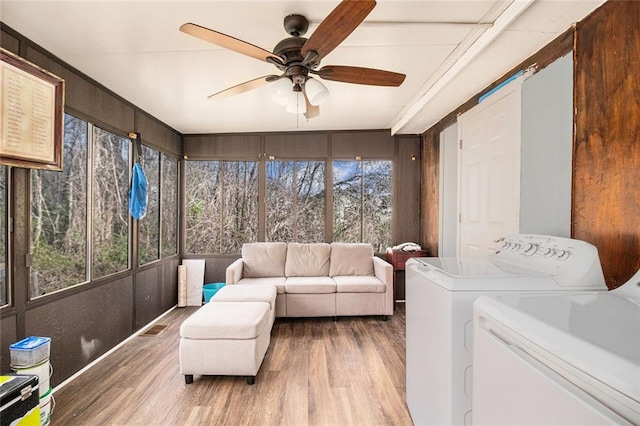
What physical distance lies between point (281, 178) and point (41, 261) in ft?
9.01

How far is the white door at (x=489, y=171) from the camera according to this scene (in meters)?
2.11

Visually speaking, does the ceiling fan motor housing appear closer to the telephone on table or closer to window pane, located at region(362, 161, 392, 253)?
window pane, located at region(362, 161, 392, 253)

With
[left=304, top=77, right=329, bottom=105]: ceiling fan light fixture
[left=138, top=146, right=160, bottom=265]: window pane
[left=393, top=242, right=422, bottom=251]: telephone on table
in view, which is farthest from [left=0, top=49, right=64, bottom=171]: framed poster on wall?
[left=393, top=242, right=422, bottom=251]: telephone on table

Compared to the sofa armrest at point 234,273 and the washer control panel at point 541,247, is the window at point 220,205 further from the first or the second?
the washer control panel at point 541,247

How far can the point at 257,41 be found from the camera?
77.0 inches

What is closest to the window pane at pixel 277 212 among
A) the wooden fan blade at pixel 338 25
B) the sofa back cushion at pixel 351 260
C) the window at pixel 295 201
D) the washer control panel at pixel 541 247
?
the window at pixel 295 201

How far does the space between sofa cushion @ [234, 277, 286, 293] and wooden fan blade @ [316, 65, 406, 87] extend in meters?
2.35

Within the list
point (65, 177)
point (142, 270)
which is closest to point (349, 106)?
point (65, 177)

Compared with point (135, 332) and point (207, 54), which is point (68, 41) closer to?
point (207, 54)

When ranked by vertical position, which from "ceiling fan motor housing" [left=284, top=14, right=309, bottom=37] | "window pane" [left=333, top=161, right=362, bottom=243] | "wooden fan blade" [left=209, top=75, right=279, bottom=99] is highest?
"ceiling fan motor housing" [left=284, top=14, right=309, bottom=37]

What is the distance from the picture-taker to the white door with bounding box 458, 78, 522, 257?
2.11 meters

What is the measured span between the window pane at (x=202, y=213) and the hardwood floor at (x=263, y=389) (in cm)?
155

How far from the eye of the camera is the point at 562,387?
2.21 feet

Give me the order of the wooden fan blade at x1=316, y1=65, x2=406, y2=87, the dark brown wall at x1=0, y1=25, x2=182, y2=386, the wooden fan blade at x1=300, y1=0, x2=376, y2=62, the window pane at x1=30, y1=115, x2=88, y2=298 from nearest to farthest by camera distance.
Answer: the wooden fan blade at x1=300, y1=0, x2=376, y2=62 < the wooden fan blade at x1=316, y1=65, x2=406, y2=87 < the dark brown wall at x1=0, y1=25, x2=182, y2=386 < the window pane at x1=30, y1=115, x2=88, y2=298
